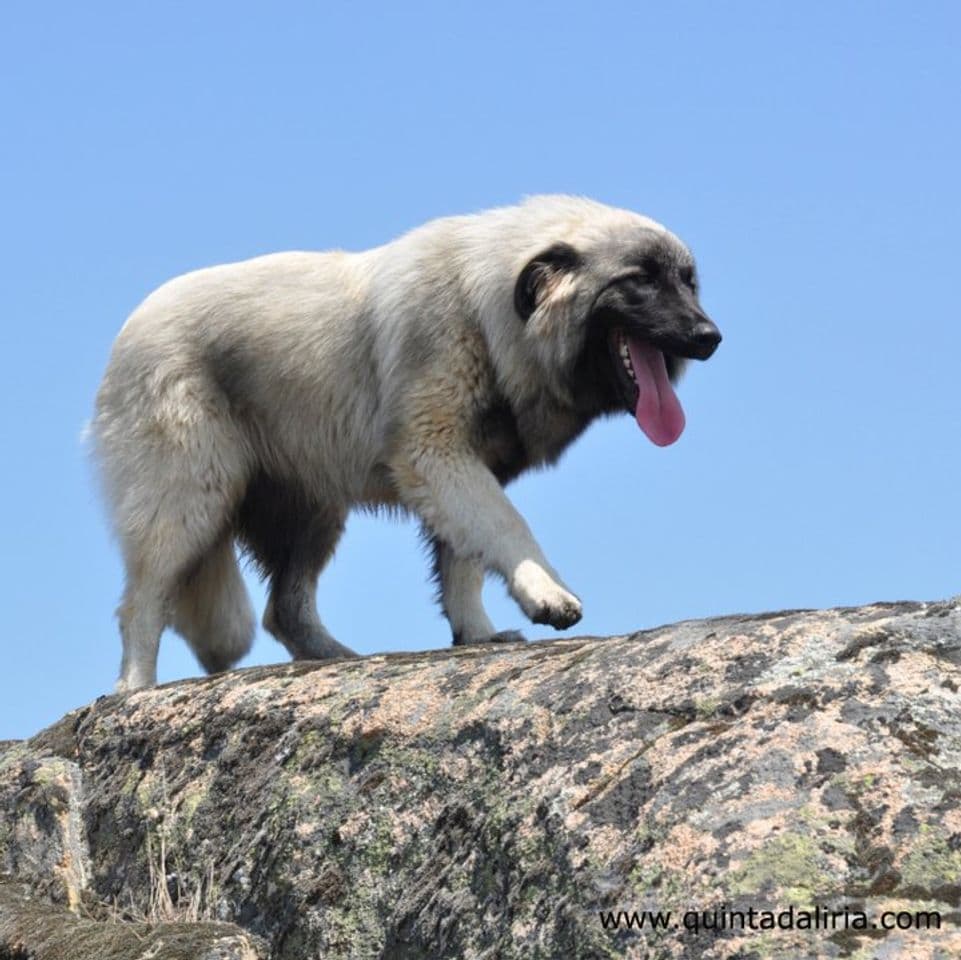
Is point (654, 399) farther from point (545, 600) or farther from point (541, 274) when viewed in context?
point (545, 600)

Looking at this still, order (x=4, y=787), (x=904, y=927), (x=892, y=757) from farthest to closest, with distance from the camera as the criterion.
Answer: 1. (x=4, y=787)
2. (x=892, y=757)
3. (x=904, y=927)

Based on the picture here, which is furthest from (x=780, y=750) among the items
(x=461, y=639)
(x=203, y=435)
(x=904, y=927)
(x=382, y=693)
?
(x=203, y=435)

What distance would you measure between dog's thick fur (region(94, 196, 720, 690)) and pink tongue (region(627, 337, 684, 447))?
6 centimetres

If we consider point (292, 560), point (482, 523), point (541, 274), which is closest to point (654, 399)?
point (541, 274)

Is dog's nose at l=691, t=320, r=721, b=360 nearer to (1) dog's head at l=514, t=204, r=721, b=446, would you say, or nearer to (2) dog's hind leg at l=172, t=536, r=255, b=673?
(1) dog's head at l=514, t=204, r=721, b=446

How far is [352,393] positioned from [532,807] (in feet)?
12.4

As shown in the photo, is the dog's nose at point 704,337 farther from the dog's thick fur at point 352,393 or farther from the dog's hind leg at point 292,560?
the dog's hind leg at point 292,560

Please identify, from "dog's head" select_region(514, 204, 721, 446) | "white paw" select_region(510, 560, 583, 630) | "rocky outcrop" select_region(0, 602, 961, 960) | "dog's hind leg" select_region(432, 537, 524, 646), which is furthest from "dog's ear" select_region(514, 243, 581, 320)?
"rocky outcrop" select_region(0, 602, 961, 960)

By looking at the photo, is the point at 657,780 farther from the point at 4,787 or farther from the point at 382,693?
the point at 4,787

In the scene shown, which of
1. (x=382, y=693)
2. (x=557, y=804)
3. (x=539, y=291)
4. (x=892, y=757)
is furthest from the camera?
(x=539, y=291)

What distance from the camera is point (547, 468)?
24.2 ft

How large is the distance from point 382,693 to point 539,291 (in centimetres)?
293

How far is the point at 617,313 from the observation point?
23.6ft

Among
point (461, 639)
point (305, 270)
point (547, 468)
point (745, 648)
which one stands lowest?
point (745, 648)
